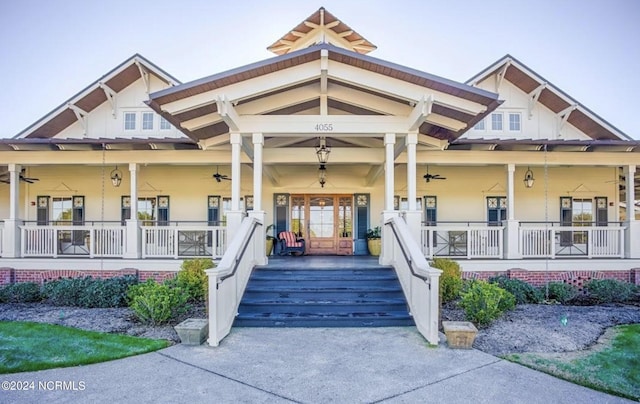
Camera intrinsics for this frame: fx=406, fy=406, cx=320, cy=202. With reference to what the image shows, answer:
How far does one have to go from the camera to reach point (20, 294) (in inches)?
376

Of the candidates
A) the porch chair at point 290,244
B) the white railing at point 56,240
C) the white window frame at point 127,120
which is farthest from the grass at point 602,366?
the white window frame at point 127,120

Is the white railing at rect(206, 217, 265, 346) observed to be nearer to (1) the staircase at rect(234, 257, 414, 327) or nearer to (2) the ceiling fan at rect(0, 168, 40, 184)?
(1) the staircase at rect(234, 257, 414, 327)

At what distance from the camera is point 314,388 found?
4.51m

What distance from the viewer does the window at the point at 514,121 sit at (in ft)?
45.9

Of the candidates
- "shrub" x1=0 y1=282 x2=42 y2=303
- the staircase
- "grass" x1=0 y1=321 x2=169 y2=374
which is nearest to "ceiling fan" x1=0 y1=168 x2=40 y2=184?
"shrub" x1=0 y1=282 x2=42 y2=303

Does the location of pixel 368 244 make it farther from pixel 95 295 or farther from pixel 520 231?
pixel 95 295

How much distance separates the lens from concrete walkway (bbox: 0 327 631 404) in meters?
4.28

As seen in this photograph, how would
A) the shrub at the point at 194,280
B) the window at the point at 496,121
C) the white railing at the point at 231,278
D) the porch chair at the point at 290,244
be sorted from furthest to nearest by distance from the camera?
the window at the point at 496,121
the porch chair at the point at 290,244
the shrub at the point at 194,280
the white railing at the point at 231,278

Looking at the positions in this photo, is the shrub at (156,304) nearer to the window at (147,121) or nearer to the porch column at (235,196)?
the porch column at (235,196)

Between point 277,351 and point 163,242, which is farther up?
point 163,242

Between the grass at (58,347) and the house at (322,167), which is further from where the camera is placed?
the house at (322,167)

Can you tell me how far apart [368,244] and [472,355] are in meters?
8.11

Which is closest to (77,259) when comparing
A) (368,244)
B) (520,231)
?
(368,244)

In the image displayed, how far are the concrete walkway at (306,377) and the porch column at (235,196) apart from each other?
10.6 ft
